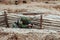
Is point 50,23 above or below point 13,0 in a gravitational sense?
below

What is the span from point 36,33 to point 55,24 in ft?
5.18

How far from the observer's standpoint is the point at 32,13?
690 centimetres

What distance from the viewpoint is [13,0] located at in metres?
8.93

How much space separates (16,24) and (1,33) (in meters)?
1.06

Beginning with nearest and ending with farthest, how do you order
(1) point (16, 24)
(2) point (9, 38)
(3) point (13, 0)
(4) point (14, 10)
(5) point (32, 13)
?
(2) point (9, 38)
(1) point (16, 24)
(5) point (32, 13)
(4) point (14, 10)
(3) point (13, 0)

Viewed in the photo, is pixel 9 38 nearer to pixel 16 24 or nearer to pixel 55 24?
pixel 16 24

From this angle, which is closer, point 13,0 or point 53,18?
point 53,18

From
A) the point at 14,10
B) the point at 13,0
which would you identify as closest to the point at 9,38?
the point at 14,10

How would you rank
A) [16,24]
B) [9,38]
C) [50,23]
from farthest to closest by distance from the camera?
[50,23], [16,24], [9,38]

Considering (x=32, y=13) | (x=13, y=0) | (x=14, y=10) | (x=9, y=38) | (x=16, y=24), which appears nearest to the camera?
(x=9, y=38)

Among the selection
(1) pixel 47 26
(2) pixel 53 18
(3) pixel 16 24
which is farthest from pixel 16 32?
(2) pixel 53 18

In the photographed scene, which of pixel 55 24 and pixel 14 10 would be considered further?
pixel 14 10

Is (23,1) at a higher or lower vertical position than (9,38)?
higher

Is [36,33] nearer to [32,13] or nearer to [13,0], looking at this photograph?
[32,13]
